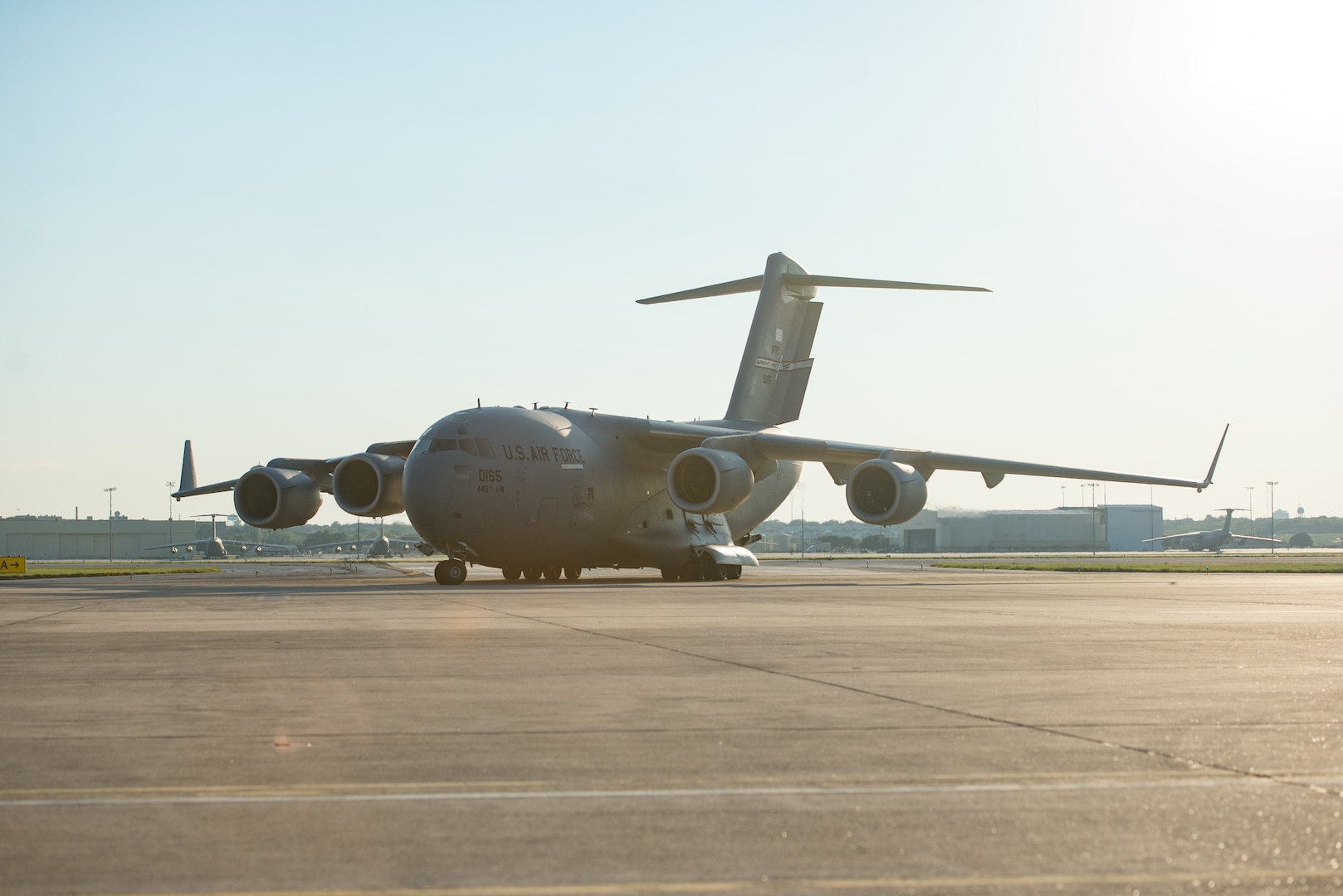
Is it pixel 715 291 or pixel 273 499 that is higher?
pixel 715 291

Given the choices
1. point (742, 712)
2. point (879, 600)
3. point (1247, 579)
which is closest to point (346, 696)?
point (742, 712)

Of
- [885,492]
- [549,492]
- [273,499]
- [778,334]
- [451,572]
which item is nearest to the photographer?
[451,572]

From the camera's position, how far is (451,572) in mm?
29203

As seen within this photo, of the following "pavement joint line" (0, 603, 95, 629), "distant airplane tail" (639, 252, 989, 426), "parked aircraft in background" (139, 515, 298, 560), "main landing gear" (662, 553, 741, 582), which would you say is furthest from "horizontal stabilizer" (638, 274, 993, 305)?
"parked aircraft in background" (139, 515, 298, 560)

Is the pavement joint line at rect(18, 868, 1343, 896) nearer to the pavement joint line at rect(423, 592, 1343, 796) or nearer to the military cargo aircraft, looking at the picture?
the pavement joint line at rect(423, 592, 1343, 796)

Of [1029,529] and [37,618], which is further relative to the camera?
[1029,529]

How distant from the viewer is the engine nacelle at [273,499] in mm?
32656

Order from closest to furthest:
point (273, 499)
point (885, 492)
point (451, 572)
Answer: point (451, 572), point (885, 492), point (273, 499)

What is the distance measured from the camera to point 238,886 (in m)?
3.96

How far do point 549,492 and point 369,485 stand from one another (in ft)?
15.5

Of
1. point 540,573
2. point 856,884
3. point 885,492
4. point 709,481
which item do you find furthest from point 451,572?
point 856,884

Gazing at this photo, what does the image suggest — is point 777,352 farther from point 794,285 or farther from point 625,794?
point 625,794

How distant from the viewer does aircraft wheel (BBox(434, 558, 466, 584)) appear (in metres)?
28.9

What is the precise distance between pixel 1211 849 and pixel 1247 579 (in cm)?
2868
